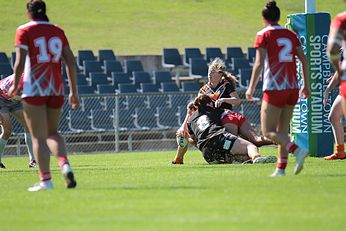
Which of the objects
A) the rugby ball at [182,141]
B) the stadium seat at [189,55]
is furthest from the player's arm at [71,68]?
the stadium seat at [189,55]

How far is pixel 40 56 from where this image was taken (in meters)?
11.8

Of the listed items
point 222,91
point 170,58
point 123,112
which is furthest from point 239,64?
point 222,91

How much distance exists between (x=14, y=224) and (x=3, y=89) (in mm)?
8153

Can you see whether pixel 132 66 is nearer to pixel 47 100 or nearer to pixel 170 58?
pixel 170 58

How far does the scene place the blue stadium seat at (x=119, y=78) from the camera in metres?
27.6

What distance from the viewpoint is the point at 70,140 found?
Answer: 82.6 ft

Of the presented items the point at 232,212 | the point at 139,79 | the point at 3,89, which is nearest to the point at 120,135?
the point at 139,79

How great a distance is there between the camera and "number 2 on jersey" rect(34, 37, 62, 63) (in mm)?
11719

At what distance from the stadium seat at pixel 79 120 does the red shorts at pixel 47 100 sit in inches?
507

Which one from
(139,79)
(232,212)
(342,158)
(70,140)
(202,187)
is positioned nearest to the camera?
(232,212)

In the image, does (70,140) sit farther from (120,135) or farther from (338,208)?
(338,208)

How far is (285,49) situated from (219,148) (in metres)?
4.13

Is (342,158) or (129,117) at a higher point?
(342,158)

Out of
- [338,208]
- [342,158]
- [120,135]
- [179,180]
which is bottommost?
[120,135]
